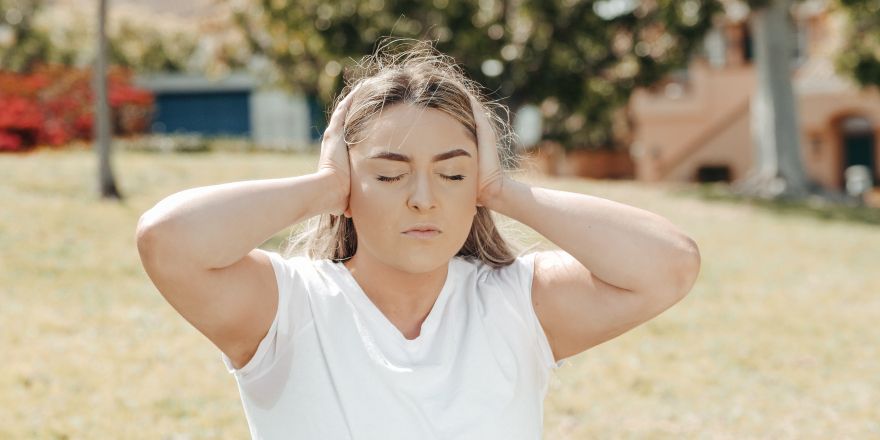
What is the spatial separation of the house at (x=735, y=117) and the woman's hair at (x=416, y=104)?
2553 centimetres

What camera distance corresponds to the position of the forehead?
7.72ft

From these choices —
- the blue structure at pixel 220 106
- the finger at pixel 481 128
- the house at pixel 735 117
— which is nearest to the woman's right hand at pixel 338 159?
the finger at pixel 481 128

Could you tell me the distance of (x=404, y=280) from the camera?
2445 millimetres

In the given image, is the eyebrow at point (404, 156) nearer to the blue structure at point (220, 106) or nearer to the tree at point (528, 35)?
the tree at point (528, 35)

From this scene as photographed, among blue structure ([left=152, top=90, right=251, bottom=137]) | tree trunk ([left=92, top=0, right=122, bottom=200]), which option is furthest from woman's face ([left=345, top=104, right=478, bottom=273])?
blue structure ([left=152, top=90, right=251, bottom=137])

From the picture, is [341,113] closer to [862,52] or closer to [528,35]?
[528,35]

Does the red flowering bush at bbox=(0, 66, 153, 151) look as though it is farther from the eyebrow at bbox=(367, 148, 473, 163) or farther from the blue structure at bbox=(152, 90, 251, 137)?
the eyebrow at bbox=(367, 148, 473, 163)

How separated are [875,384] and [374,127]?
5.36 metres

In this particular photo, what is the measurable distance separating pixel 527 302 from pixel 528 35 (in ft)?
47.3

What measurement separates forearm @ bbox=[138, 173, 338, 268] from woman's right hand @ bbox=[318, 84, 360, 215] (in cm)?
5

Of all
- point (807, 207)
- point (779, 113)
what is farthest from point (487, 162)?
point (779, 113)

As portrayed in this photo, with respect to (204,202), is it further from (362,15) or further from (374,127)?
(362,15)

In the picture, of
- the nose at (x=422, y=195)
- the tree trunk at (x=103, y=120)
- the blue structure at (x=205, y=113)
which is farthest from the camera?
the blue structure at (x=205, y=113)

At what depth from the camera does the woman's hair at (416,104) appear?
241cm
